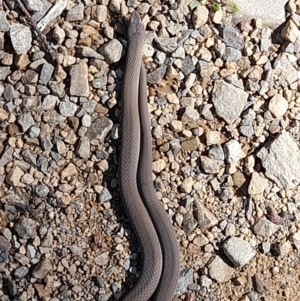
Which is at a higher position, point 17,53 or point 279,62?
point 279,62

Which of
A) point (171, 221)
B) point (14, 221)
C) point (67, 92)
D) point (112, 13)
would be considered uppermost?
point (112, 13)

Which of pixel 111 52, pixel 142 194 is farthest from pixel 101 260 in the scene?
pixel 111 52

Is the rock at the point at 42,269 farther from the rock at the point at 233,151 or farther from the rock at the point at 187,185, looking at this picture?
the rock at the point at 233,151

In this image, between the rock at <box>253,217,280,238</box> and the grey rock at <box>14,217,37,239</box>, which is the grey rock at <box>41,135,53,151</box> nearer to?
the grey rock at <box>14,217,37,239</box>

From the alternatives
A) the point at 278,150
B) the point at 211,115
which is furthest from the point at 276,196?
the point at 211,115

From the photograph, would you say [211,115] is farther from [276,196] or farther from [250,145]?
[276,196]

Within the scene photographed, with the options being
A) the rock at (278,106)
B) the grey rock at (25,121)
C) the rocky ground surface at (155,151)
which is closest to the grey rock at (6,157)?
the rocky ground surface at (155,151)

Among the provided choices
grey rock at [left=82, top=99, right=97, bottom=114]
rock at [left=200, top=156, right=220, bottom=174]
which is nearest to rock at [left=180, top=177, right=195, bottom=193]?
rock at [left=200, top=156, right=220, bottom=174]
